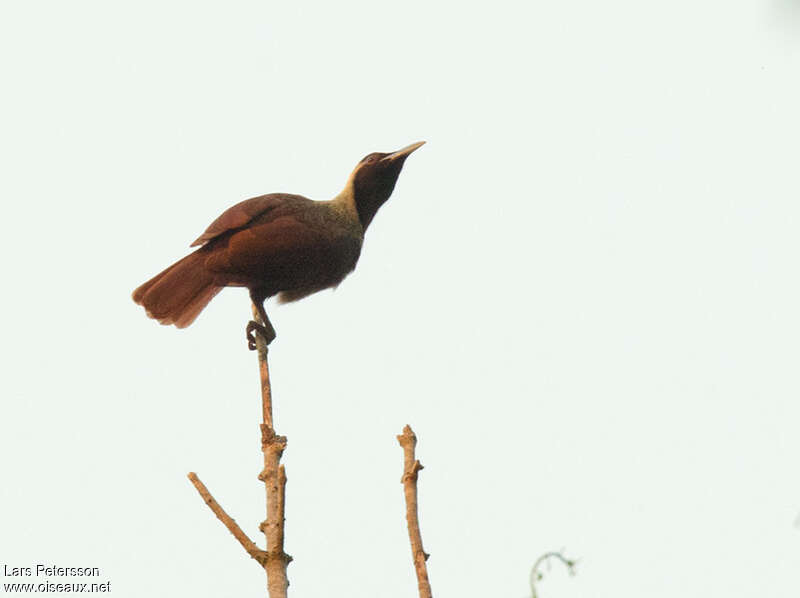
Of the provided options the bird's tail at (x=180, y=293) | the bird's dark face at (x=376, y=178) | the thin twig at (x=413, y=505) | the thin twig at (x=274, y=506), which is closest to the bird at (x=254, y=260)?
the bird's tail at (x=180, y=293)

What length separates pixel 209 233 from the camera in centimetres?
510

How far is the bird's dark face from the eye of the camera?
6121 millimetres

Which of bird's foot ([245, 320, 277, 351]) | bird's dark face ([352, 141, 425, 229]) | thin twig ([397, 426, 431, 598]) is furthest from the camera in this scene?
bird's dark face ([352, 141, 425, 229])

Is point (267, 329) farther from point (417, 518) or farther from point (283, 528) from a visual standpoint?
point (417, 518)

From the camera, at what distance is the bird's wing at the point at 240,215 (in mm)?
5086

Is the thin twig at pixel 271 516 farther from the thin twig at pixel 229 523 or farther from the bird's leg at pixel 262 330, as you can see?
the bird's leg at pixel 262 330

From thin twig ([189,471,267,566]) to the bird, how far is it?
1.39m

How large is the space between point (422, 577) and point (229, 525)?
0.91 metres

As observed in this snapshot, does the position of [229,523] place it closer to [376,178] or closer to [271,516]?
[271,516]

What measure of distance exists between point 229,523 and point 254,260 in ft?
6.04

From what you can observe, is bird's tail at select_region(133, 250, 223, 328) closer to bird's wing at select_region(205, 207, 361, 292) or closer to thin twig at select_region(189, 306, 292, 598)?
bird's wing at select_region(205, 207, 361, 292)

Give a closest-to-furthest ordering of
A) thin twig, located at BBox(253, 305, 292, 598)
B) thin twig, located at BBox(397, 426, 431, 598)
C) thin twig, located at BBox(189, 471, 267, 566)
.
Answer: thin twig, located at BBox(397, 426, 431, 598) < thin twig, located at BBox(253, 305, 292, 598) < thin twig, located at BBox(189, 471, 267, 566)

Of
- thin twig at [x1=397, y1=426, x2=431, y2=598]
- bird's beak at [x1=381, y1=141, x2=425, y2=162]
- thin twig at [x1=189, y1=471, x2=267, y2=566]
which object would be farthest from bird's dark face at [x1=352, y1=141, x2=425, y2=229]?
thin twig at [x1=397, y1=426, x2=431, y2=598]

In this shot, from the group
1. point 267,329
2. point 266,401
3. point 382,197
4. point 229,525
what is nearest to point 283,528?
point 229,525
